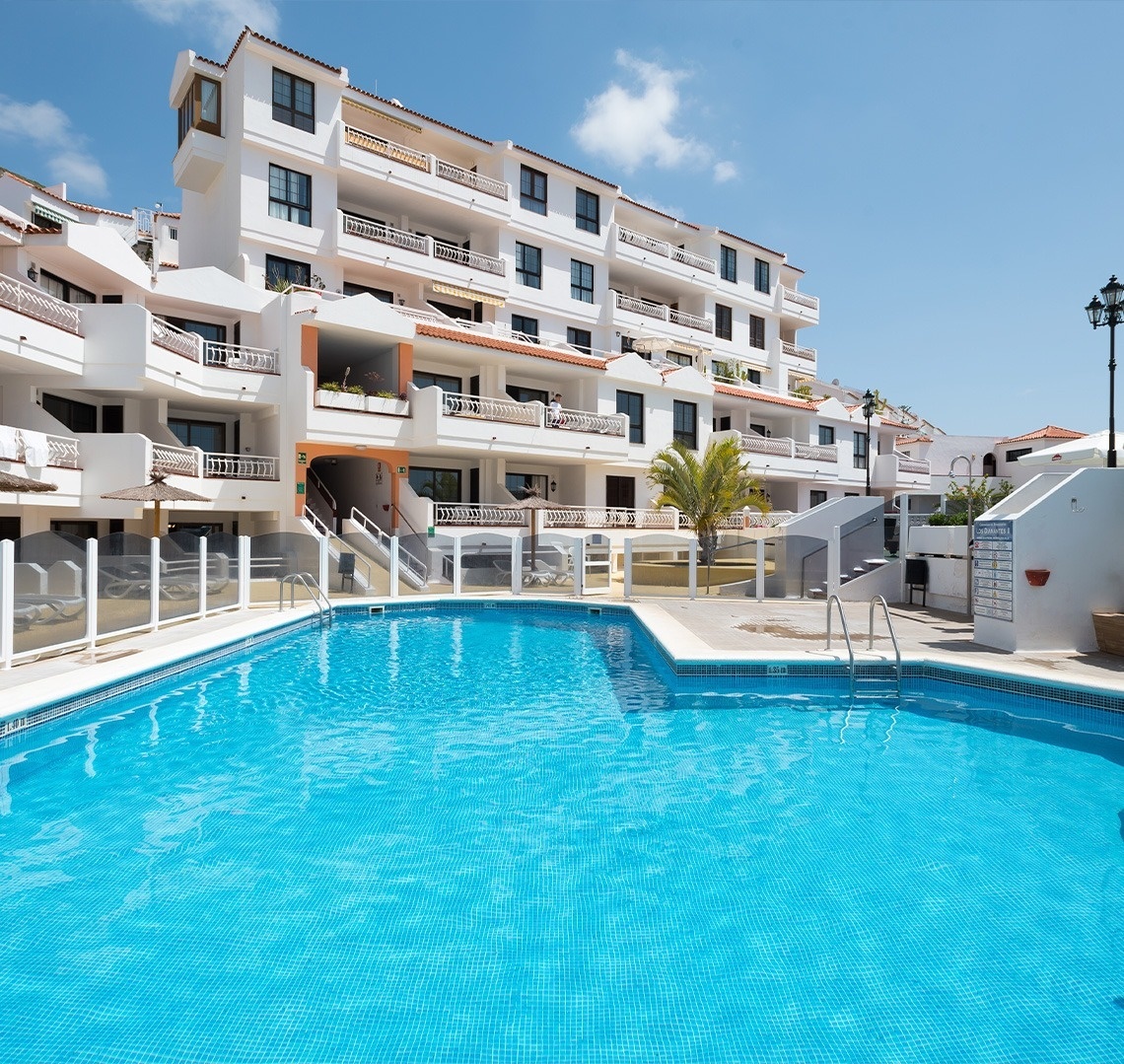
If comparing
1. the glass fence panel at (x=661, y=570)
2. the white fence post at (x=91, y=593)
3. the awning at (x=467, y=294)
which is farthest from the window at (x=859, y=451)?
the white fence post at (x=91, y=593)

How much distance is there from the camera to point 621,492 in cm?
3123

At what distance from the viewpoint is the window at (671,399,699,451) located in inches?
1241

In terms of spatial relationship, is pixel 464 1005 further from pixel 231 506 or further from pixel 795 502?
pixel 795 502

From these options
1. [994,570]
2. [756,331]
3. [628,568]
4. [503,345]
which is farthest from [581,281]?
[994,570]

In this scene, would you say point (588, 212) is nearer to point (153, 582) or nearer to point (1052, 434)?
point (153, 582)

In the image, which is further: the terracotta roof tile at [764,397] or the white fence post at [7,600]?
the terracotta roof tile at [764,397]

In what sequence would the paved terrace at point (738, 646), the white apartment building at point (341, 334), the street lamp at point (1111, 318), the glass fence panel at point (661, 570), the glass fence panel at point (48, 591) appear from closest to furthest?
the paved terrace at point (738, 646) → the glass fence panel at point (48, 591) → the street lamp at point (1111, 318) → the white apartment building at point (341, 334) → the glass fence panel at point (661, 570)

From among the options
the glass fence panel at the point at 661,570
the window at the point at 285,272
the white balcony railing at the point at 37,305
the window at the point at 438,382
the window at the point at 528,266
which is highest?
the window at the point at 528,266

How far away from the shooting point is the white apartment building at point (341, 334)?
1859 cm

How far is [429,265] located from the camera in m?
26.6

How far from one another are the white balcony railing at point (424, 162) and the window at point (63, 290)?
9955mm

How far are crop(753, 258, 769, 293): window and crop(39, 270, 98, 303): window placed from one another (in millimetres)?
30816

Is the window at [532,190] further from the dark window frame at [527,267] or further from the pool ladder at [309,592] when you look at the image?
the pool ladder at [309,592]

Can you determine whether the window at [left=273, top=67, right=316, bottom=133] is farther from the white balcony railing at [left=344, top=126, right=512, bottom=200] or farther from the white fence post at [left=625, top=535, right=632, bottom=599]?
the white fence post at [left=625, top=535, right=632, bottom=599]
